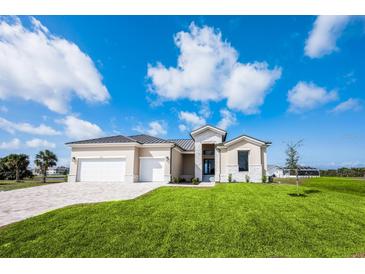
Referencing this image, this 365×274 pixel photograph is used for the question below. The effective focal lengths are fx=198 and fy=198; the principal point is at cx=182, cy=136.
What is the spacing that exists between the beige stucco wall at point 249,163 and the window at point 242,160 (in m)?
0.34

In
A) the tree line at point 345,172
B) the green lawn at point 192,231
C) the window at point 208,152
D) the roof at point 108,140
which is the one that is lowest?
the green lawn at point 192,231

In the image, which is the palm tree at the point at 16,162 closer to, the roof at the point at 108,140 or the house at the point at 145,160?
the house at the point at 145,160

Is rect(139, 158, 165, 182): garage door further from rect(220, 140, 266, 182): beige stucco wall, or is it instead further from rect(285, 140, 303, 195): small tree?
rect(285, 140, 303, 195): small tree

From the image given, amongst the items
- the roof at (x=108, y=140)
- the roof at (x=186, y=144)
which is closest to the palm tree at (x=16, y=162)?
the roof at (x=108, y=140)

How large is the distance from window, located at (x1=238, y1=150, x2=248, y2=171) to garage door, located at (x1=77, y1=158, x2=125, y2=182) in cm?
1188

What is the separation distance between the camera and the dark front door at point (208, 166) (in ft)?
78.1

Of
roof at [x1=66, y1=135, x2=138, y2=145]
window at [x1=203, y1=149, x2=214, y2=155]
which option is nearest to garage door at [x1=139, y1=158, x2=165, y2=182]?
roof at [x1=66, y1=135, x2=138, y2=145]

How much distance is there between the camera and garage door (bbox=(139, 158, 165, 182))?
66.7ft

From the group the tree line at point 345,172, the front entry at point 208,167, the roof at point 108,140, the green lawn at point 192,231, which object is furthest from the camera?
the tree line at point 345,172

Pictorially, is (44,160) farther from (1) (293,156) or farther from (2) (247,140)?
(1) (293,156)
